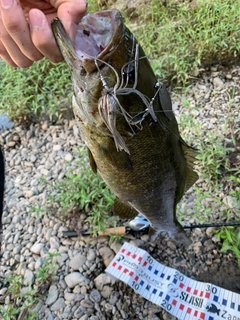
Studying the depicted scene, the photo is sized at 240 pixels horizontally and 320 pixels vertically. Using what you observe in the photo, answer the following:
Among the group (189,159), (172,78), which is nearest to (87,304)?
(189,159)

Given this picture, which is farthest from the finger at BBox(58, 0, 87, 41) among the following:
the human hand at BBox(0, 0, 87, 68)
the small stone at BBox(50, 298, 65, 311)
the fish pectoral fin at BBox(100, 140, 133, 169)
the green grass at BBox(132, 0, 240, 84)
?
the green grass at BBox(132, 0, 240, 84)

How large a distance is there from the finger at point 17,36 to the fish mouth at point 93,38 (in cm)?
14

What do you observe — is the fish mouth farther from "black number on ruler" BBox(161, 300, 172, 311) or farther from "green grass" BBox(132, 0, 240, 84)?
"green grass" BBox(132, 0, 240, 84)

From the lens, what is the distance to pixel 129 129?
1.33m

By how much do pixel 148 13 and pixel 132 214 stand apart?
327cm

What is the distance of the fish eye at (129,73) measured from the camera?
46.2 inches

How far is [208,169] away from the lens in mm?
2900

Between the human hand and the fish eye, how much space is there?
Result: 23 centimetres

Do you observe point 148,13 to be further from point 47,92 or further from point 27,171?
point 27,171

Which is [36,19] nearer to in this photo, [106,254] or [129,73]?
[129,73]

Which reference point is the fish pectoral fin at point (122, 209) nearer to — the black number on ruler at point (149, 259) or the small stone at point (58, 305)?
the black number on ruler at point (149, 259)

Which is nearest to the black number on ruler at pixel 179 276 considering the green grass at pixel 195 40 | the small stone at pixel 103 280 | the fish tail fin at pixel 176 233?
the fish tail fin at pixel 176 233

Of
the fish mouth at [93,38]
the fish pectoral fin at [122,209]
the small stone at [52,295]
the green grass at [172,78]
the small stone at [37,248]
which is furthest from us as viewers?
the green grass at [172,78]

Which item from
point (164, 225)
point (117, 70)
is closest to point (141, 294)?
point (164, 225)
